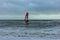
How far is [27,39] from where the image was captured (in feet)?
46.5

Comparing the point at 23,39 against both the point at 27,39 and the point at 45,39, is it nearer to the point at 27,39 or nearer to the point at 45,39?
the point at 27,39

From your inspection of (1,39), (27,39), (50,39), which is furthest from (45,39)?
(1,39)

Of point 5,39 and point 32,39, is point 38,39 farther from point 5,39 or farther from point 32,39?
point 5,39

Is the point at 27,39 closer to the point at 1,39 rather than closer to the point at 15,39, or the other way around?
the point at 15,39

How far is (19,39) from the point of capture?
Result: 1423 cm

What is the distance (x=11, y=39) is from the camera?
1422 centimetres

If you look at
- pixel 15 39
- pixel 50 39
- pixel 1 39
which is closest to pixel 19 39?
pixel 15 39

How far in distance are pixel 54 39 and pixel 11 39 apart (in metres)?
3.22

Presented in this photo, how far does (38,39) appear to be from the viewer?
47.1 ft

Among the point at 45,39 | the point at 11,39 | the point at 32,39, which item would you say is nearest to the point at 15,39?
the point at 11,39

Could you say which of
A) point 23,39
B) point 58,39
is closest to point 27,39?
point 23,39

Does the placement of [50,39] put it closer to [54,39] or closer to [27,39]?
[54,39]

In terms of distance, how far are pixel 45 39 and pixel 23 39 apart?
1654 millimetres

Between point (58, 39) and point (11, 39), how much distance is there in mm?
3518
